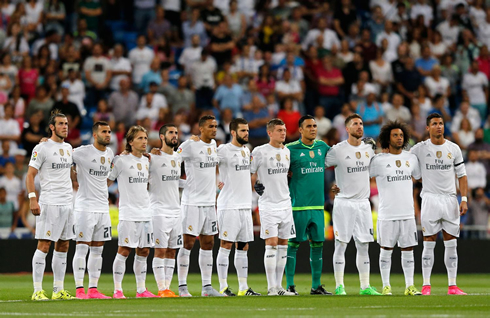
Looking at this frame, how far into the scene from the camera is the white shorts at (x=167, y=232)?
15.7 m

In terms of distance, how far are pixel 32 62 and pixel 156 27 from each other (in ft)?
13.5

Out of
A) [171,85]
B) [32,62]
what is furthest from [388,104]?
[32,62]

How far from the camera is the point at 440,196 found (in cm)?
1612

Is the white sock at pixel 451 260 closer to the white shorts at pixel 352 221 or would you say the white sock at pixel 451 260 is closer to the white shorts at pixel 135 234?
the white shorts at pixel 352 221

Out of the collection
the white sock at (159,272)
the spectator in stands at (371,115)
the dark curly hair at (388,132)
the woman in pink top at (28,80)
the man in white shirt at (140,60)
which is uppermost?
the man in white shirt at (140,60)

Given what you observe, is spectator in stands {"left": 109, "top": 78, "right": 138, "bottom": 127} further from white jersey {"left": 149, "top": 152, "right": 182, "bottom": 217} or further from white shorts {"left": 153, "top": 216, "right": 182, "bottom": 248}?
white shorts {"left": 153, "top": 216, "right": 182, "bottom": 248}

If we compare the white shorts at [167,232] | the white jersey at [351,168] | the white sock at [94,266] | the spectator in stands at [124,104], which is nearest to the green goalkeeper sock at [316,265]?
the white jersey at [351,168]

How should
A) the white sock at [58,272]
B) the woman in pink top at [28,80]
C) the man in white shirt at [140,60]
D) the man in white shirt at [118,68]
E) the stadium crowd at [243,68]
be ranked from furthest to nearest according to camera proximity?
the man in white shirt at [140,60] → the man in white shirt at [118,68] → the woman in pink top at [28,80] → the stadium crowd at [243,68] → the white sock at [58,272]

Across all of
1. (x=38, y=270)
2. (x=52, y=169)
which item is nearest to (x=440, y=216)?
(x=52, y=169)

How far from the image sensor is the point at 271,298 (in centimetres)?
1455

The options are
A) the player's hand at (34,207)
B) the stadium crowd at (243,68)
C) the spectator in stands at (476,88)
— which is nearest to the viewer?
the player's hand at (34,207)

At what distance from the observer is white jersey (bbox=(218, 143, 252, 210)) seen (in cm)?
1588

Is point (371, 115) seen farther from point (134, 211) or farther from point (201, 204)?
point (134, 211)

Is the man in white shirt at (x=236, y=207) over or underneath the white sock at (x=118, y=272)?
over
